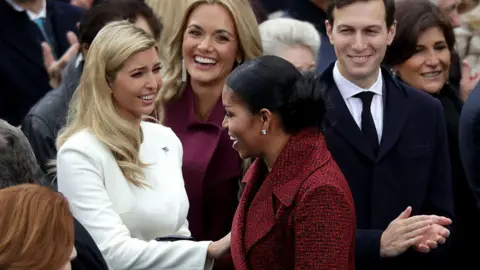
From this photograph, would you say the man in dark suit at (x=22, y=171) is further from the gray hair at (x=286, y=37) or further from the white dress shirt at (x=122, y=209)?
the gray hair at (x=286, y=37)

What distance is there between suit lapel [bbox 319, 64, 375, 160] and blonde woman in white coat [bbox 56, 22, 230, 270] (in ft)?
2.18

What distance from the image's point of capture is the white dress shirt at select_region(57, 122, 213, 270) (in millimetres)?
3760

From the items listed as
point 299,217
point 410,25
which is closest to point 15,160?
point 299,217

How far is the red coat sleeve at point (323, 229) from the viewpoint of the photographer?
312 centimetres

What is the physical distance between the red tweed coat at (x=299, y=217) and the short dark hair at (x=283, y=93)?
0.18 ft

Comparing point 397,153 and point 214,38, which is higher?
point 214,38

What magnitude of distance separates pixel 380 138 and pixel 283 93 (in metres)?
0.99

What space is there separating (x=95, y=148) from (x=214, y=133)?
851 mm

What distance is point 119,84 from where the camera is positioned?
4078mm

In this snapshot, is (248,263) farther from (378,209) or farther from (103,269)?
(378,209)

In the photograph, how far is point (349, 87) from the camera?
13.7 feet

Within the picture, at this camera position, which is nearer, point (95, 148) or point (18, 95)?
point (95, 148)

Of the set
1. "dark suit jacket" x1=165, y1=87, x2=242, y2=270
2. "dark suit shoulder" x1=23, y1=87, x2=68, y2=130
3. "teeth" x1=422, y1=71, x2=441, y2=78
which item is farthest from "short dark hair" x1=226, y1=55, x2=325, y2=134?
"teeth" x1=422, y1=71, x2=441, y2=78

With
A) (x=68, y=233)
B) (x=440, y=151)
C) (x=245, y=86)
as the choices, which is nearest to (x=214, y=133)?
(x=440, y=151)
